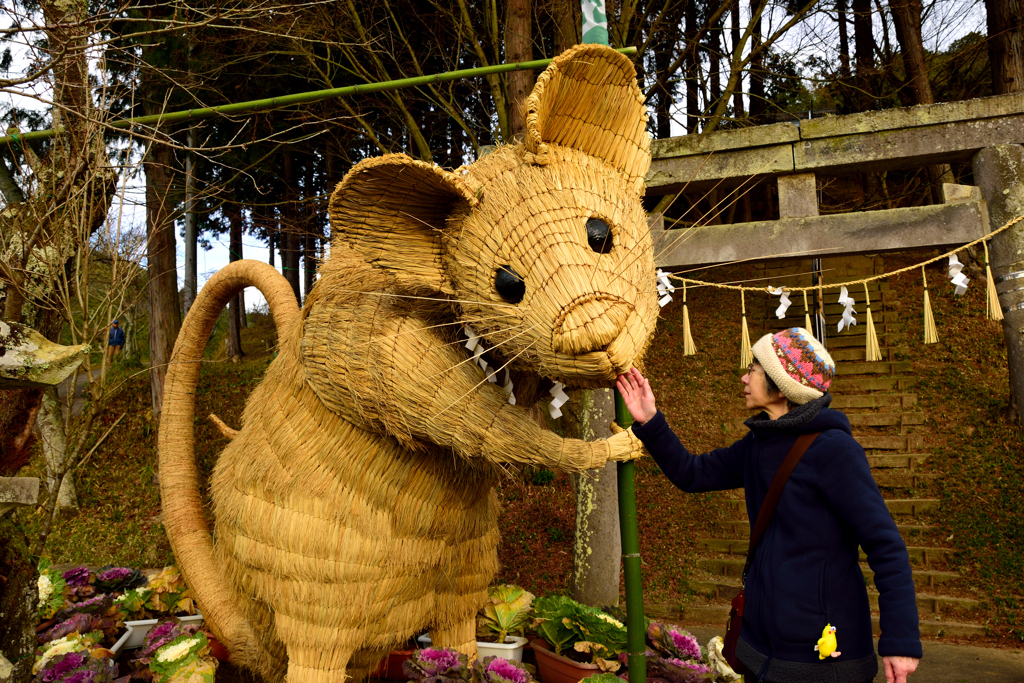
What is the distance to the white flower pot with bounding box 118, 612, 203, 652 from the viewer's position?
11.4 ft

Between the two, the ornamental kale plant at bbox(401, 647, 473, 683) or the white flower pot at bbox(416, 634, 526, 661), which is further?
the white flower pot at bbox(416, 634, 526, 661)

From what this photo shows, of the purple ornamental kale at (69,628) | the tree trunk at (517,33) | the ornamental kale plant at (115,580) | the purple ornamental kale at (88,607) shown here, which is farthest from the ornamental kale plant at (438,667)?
the tree trunk at (517,33)

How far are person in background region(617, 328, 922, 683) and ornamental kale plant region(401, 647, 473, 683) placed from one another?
1.10m

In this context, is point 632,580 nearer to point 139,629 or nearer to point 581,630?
point 581,630

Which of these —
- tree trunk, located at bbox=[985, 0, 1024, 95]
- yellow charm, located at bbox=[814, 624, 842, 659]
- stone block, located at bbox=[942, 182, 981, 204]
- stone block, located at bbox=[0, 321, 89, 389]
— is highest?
tree trunk, located at bbox=[985, 0, 1024, 95]

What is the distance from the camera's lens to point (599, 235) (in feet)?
6.40

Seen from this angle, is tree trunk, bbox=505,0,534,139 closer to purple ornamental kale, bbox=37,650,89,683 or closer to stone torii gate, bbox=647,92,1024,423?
stone torii gate, bbox=647,92,1024,423

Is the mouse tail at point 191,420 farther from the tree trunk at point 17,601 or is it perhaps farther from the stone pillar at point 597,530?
the stone pillar at point 597,530

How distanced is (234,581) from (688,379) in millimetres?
7302

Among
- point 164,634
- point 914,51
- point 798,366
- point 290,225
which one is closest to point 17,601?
point 164,634

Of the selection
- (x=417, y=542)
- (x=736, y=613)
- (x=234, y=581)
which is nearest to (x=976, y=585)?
(x=736, y=613)

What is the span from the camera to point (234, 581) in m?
2.69

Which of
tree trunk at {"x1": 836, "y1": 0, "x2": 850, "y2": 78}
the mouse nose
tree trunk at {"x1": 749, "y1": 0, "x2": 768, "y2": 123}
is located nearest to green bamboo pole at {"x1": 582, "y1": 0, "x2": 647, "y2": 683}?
the mouse nose

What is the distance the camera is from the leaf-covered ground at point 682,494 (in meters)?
6.16
